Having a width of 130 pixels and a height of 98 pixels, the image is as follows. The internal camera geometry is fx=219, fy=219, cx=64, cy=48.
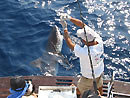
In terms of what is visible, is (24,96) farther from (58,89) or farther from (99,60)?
(99,60)

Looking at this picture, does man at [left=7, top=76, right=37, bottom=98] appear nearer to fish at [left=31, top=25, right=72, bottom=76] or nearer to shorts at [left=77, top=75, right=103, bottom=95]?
shorts at [left=77, top=75, right=103, bottom=95]

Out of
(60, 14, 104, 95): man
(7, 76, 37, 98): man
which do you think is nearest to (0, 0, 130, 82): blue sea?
(60, 14, 104, 95): man

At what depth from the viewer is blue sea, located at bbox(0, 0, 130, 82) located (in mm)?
7627

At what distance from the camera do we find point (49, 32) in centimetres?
976

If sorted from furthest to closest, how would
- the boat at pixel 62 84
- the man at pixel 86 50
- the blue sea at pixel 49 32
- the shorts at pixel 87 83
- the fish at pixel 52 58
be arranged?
the fish at pixel 52 58, the blue sea at pixel 49 32, the boat at pixel 62 84, the shorts at pixel 87 83, the man at pixel 86 50

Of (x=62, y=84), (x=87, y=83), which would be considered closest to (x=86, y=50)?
(x=87, y=83)

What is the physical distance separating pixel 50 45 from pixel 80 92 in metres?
4.35

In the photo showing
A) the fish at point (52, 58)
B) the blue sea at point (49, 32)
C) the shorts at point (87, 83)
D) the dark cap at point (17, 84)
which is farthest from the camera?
the fish at point (52, 58)

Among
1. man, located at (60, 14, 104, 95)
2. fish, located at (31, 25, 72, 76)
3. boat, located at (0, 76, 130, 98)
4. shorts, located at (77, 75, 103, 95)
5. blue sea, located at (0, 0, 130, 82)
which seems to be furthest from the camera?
fish, located at (31, 25, 72, 76)

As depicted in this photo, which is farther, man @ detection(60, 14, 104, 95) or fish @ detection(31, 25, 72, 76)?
fish @ detection(31, 25, 72, 76)

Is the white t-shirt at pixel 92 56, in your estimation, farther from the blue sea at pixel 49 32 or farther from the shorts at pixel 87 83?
the blue sea at pixel 49 32

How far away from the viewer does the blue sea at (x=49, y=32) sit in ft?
25.0

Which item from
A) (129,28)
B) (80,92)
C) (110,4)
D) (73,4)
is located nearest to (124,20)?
(129,28)

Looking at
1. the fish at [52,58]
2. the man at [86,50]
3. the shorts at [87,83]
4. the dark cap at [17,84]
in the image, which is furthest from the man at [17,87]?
the fish at [52,58]
